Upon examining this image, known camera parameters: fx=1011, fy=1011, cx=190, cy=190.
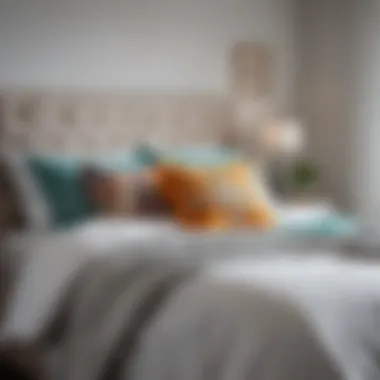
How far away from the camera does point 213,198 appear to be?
4066 millimetres

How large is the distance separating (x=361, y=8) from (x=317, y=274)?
8.63 ft

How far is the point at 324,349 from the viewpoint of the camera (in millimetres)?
2465

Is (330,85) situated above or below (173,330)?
above

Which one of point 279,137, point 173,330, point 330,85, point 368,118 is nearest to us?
point 173,330

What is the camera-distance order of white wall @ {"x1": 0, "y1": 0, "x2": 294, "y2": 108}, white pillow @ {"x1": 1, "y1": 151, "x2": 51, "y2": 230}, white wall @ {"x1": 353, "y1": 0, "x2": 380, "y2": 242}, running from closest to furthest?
white pillow @ {"x1": 1, "y1": 151, "x2": 51, "y2": 230} < white wall @ {"x1": 0, "y1": 0, "x2": 294, "y2": 108} < white wall @ {"x1": 353, "y1": 0, "x2": 380, "y2": 242}

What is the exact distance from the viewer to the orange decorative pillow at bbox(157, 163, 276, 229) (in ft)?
13.3

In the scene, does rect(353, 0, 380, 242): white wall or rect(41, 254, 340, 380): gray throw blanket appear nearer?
rect(41, 254, 340, 380): gray throw blanket

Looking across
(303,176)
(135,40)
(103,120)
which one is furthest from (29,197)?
(303,176)

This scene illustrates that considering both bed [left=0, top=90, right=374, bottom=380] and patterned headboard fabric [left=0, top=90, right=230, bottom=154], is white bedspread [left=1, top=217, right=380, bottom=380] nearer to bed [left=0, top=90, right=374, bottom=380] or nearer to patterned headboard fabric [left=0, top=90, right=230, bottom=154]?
bed [left=0, top=90, right=374, bottom=380]

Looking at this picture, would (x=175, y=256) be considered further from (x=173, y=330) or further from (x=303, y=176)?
(x=303, y=176)

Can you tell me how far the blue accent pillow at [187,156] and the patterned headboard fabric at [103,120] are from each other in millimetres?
192

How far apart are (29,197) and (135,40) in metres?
1.10

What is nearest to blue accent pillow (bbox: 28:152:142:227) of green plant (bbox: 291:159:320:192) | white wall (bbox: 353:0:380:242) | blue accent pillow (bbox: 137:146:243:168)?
blue accent pillow (bbox: 137:146:243:168)

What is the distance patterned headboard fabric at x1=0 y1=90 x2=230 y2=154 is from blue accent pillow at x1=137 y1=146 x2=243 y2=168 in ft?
0.63
